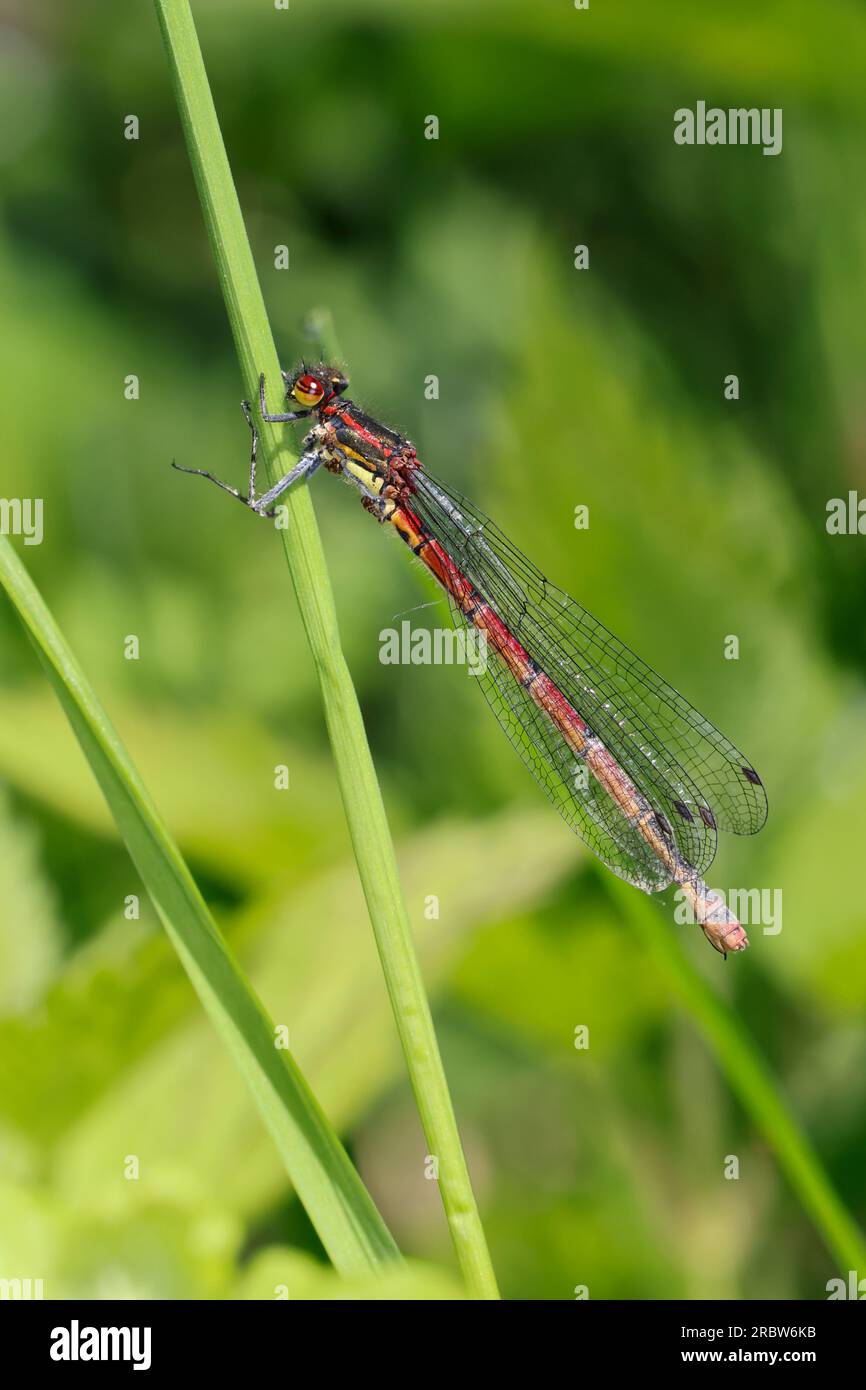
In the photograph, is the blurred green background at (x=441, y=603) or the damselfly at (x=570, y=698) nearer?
the blurred green background at (x=441, y=603)

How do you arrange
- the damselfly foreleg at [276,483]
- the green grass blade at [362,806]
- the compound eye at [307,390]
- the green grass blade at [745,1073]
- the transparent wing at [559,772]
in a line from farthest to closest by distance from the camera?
the transparent wing at [559,772] < the compound eye at [307,390] < the green grass blade at [745,1073] < the damselfly foreleg at [276,483] < the green grass blade at [362,806]

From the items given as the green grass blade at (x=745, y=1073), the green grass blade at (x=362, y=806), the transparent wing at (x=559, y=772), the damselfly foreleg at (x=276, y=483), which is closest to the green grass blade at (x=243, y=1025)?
the green grass blade at (x=362, y=806)

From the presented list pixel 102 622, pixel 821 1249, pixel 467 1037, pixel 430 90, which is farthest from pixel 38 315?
pixel 821 1249

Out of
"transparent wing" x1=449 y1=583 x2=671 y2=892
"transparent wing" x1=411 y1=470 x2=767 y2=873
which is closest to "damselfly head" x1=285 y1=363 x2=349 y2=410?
"transparent wing" x1=411 y1=470 x2=767 y2=873

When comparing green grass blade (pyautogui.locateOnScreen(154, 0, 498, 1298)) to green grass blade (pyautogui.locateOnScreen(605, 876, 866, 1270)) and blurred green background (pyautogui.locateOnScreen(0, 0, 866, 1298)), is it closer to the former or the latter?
blurred green background (pyautogui.locateOnScreen(0, 0, 866, 1298))

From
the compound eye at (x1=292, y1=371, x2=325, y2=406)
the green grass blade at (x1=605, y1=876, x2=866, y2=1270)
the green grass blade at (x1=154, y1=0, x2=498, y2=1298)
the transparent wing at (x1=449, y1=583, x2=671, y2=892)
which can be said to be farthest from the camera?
the transparent wing at (x1=449, y1=583, x2=671, y2=892)

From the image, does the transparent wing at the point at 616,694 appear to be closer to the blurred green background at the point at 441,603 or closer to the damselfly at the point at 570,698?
the damselfly at the point at 570,698

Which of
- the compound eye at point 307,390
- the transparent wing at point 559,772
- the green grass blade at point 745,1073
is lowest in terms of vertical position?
the green grass blade at point 745,1073

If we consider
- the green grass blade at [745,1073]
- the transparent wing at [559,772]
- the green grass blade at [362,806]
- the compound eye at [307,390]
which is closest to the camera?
the green grass blade at [362,806]
